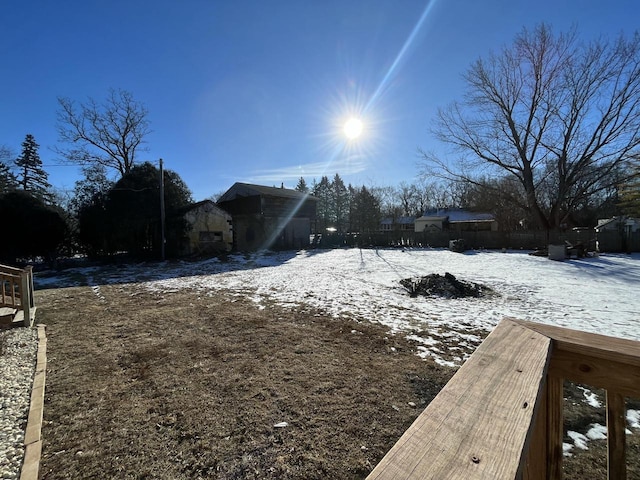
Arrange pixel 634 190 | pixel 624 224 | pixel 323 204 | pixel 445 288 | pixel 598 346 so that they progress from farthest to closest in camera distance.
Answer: pixel 323 204 < pixel 624 224 < pixel 634 190 < pixel 445 288 < pixel 598 346

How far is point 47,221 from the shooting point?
15.6 metres

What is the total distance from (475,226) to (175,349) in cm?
3992

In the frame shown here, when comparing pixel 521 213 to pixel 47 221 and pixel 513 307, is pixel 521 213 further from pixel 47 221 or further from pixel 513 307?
pixel 47 221

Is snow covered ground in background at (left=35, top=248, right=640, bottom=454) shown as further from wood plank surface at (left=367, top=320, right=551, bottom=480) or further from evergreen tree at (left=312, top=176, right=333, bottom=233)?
evergreen tree at (left=312, top=176, right=333, bottom=233)

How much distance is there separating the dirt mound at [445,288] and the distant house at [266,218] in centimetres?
1618

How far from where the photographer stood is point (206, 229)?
63.3ft

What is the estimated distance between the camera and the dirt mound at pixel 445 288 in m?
8.07

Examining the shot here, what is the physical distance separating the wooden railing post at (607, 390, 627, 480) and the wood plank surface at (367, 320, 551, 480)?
322 millimetres

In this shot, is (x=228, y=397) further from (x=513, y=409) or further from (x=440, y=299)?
(x=440, y=299)

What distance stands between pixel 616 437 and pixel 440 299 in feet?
22.4

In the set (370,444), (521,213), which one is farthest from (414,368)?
(521,213)

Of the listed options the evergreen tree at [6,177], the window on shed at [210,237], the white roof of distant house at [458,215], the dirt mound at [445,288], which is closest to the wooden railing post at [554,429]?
the dirt mound at [445,288]

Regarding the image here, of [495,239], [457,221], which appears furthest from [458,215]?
[495,239]

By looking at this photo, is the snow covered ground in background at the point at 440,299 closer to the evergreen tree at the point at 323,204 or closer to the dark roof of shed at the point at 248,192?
the dark roof of shed at the point at 248,192
